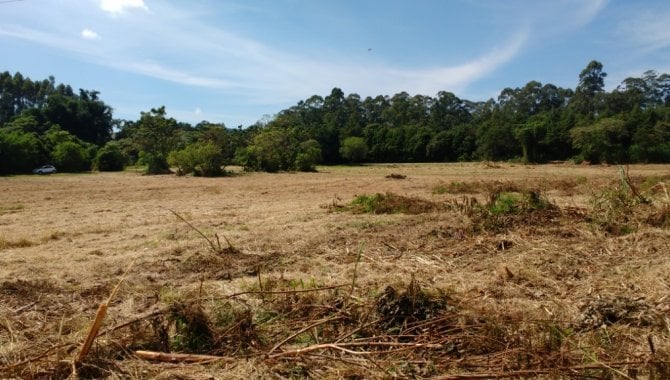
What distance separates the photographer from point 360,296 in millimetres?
4754

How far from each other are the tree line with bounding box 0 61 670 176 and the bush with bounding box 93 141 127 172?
0.10 meters

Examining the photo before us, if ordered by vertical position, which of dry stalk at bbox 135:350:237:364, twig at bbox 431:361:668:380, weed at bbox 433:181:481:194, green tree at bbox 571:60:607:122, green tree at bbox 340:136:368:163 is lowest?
dry stalk at bbox 135:350:237:364

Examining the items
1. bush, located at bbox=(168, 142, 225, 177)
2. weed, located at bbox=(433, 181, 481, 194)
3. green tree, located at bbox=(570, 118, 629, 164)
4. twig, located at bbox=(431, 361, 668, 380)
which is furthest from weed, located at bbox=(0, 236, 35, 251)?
green tree, located at bbox=(570, 118, 629, 164)

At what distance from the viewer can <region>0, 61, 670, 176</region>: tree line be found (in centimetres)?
4138

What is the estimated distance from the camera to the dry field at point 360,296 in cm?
346

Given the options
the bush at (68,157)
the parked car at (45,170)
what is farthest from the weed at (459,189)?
the bush at (68,157)

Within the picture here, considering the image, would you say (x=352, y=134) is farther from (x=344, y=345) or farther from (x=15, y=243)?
(x=344, y=345)

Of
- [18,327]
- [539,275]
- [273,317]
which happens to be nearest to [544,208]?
[539,275]

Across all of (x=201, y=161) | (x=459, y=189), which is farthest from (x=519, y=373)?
(x=201, y=161)

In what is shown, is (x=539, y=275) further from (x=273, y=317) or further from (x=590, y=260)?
(x=273, y=317)

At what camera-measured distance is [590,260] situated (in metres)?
6.35

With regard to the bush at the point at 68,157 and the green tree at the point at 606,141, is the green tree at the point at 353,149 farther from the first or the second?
the bush at the point at 68,157

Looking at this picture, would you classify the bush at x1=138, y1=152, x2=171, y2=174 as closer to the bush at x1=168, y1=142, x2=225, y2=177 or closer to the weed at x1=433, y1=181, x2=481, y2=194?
the bush at x1=168, y1=142, x2=225, y2=177

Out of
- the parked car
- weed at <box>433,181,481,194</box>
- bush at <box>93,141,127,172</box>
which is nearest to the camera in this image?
weed at <box>433,181,481,194</box>
